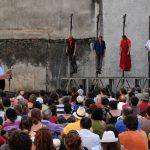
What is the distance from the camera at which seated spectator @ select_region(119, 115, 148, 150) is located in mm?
9141

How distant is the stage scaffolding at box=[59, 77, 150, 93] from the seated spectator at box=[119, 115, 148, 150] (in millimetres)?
15137

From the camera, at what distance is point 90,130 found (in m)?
9.81

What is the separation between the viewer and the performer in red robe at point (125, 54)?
24594 mm

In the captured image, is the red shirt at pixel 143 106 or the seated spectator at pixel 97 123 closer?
the seated spectator at pixel 97 123

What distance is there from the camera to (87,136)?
935 centimetres

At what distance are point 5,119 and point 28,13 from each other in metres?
15.9

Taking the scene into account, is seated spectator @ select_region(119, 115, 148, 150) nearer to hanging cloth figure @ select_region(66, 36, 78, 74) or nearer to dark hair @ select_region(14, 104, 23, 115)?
dark hair @ select_region(14, 104, 23, 115)

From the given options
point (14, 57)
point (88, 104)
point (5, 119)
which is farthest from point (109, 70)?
point (5, 119)

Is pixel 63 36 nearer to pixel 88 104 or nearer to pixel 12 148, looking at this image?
pixel 88 104

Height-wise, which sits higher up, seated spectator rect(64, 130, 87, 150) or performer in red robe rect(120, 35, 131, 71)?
performer in red robe rect(120, 35, 131, 71)

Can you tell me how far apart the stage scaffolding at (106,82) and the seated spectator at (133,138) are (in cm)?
1514

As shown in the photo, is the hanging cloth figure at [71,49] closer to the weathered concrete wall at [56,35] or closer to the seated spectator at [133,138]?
the weathered concrete wall at [56,35]

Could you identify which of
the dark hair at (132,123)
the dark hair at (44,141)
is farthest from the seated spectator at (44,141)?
the dark hair at (132,123)

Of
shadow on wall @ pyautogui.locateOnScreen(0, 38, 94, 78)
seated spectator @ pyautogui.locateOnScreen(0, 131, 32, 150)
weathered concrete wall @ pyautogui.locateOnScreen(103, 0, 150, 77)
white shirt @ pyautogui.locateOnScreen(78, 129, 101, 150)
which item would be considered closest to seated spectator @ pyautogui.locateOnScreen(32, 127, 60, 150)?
seated spectator @ pyautogui.locateOnScreen(0, 131, 32, 150)
